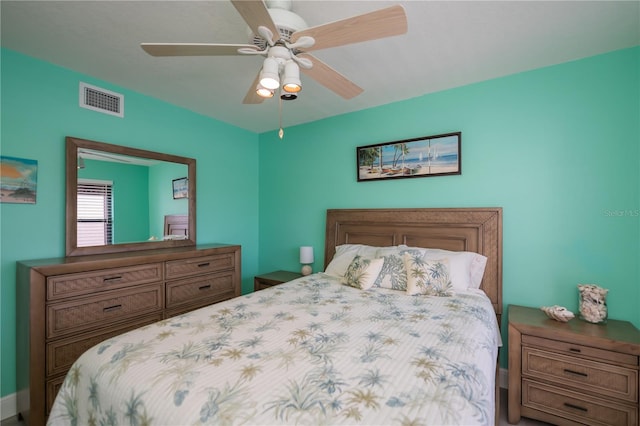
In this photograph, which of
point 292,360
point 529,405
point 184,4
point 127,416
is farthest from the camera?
point 529,405

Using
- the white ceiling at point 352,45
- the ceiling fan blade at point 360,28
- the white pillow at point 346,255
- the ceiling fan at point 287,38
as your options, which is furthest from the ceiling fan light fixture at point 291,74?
the white pillow at point 346,255

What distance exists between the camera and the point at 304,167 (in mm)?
3582

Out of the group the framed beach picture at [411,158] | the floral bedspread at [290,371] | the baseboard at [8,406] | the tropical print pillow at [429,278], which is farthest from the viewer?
the framed beach picture at [411,158]

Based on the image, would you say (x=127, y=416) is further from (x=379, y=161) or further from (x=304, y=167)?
(x=304, y=167)

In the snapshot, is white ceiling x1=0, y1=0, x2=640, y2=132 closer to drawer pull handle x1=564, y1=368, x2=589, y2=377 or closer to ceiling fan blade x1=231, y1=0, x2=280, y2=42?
ceiling fan blade x1=231, y1=0, x2=280, y2=42

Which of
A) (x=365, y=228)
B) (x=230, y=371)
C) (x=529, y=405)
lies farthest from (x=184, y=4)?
(x=529, y=405)

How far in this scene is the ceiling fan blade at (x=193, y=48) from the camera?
1366mm

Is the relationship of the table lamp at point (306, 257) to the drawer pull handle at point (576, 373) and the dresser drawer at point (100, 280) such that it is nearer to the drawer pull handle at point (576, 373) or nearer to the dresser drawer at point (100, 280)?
the dresser drawer at point (100, 280)

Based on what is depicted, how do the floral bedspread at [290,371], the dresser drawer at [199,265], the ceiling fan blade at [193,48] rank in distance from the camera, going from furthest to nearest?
the dresser drawer at [199,265], the ceiling fan blade at [193,48], the floral bedspread at [290,371]

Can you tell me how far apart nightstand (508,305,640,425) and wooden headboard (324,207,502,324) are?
46 centimetres

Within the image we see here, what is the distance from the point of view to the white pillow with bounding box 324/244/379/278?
269 centimetres

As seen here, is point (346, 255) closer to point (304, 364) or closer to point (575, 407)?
point (304, 364)

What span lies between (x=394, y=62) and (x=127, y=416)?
2.50 metres

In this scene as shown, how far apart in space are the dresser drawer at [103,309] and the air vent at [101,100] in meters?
1.54
